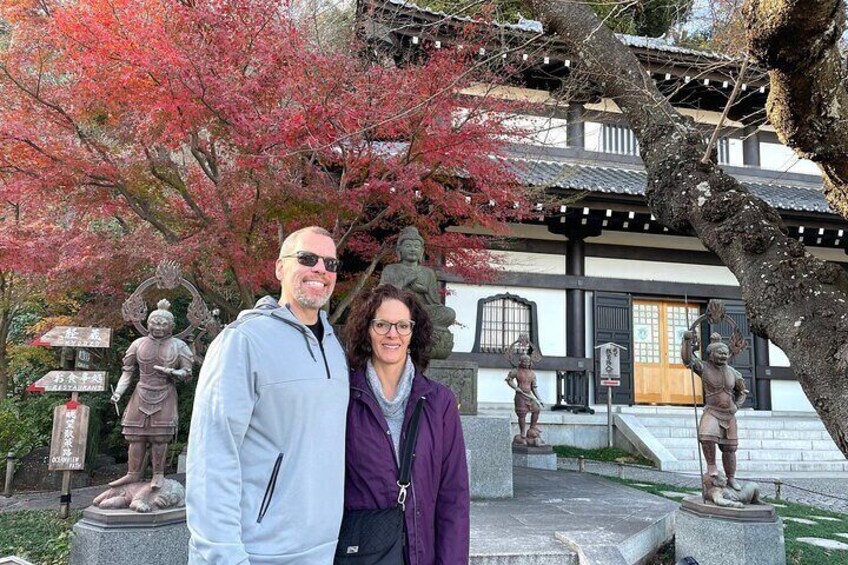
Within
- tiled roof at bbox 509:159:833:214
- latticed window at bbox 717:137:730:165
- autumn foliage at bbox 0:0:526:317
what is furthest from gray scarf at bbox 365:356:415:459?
latticed window at bbox 717:137:730:165

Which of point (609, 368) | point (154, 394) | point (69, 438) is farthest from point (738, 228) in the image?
point (609, 368)

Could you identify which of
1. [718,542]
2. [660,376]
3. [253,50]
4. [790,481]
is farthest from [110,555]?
[660,376]

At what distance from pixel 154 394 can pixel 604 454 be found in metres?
8.51

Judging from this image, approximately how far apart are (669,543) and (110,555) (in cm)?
439

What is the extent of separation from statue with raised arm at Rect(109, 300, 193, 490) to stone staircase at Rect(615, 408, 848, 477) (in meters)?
8.03

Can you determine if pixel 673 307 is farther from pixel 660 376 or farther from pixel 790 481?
pixel 790 481

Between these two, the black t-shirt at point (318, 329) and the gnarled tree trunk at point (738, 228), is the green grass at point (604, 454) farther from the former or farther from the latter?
the black t-shirt at point (318, 329)

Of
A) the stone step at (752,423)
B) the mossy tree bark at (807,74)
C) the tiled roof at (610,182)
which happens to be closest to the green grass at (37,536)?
the mossy tree bark at (807,74)

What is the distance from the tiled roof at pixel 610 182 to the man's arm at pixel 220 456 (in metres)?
7.96

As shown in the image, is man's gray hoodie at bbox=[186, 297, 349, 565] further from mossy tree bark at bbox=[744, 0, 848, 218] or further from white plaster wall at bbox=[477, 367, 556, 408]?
white plaster wall at bbox=[477, 367, 556, 408]

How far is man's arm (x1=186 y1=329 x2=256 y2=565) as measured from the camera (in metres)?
1.63

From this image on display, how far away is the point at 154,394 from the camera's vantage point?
13.9 ft

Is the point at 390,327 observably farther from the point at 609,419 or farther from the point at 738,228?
the point at 609,419

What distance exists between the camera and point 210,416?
67.4 inches
